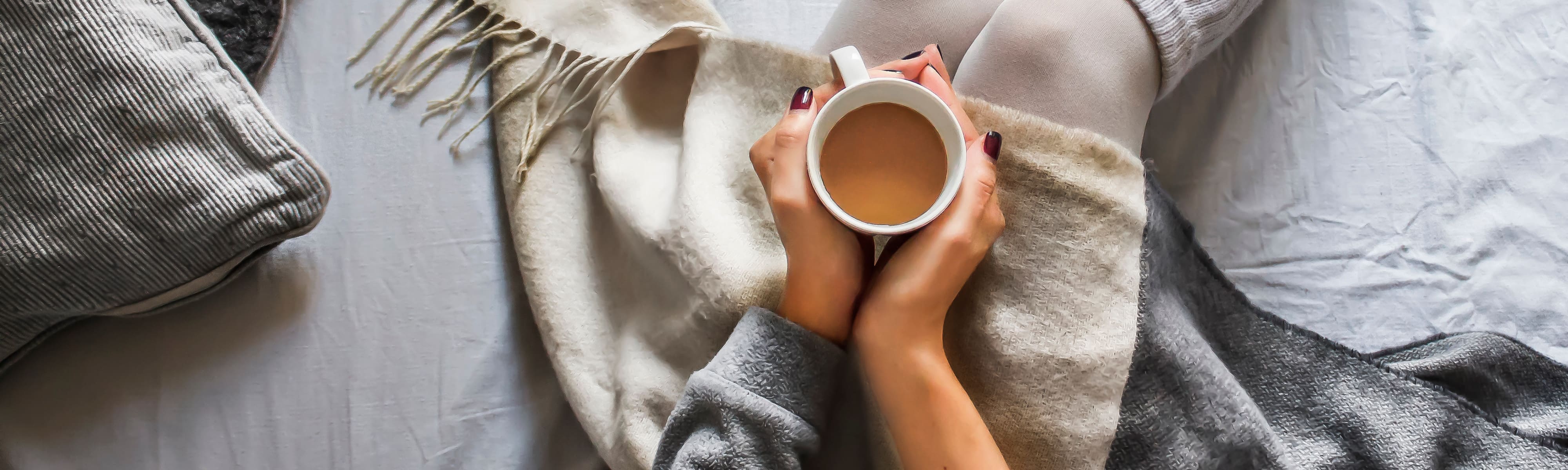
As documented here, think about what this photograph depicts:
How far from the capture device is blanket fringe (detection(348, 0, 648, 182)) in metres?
0.71

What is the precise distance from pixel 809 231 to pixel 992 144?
0.45ft

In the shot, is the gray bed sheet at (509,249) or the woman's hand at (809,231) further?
the gray bed sheet at (509,249)

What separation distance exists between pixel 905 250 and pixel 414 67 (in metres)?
0.49

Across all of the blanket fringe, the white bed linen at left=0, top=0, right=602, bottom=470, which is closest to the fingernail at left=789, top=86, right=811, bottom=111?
the blanket fringe

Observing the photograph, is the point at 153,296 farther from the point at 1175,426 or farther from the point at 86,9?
the point at 1175,426

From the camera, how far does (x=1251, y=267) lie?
0.75m

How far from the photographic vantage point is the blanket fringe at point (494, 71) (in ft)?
2.33

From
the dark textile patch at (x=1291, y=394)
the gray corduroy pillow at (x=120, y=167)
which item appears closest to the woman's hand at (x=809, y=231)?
the dark textile patch at (x=1291, y=394)

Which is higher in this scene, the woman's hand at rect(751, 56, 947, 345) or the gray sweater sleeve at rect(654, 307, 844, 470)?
the woman's hand at rect(751, 56, 947, 345)

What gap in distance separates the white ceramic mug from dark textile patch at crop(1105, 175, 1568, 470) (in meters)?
0.16

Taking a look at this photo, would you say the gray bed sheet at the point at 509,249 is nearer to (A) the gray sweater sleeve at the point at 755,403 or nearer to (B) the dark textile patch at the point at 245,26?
(B) the dark textile patch at the point at 245,26

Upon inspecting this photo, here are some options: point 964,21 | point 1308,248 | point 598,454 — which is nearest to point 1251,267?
point 1308,248

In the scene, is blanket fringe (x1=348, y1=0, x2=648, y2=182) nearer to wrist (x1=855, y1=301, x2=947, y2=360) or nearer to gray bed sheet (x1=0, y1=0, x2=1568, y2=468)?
gray bed sheet (x1=0, y1=0, x2=1568, y2=468)

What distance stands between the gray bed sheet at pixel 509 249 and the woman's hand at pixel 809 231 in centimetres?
26
